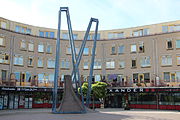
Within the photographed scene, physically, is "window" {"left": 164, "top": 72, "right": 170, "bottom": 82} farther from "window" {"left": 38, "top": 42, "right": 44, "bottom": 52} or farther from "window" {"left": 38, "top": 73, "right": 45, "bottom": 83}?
"window" {"left": 38, "top": 42, "right": 44, "bottom": 52}

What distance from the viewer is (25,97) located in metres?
41.5

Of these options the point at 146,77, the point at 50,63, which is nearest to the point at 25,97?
the point at 50,63

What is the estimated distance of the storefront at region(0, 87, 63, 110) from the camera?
38.4 meters

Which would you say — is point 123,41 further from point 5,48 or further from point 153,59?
point 5,48

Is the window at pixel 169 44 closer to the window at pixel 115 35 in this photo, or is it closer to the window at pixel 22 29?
the window at pixel 115 35

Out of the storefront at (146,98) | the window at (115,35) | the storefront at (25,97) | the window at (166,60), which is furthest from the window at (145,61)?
the storefront at (25,97)

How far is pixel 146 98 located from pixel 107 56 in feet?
34.6

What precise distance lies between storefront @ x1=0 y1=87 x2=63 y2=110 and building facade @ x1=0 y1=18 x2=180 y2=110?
126 centimetres

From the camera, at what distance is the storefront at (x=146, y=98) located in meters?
38.8

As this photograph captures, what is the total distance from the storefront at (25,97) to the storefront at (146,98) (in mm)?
9576

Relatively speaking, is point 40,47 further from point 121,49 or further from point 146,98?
point 146,98

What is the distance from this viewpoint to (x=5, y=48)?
40375mm

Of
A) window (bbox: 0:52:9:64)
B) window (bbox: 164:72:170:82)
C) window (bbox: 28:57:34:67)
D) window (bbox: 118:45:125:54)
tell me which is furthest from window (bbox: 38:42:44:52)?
window (bbox: 164:72:170:82)

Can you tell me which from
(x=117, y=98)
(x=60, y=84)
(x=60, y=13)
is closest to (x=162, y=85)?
(x=117, y=98)
